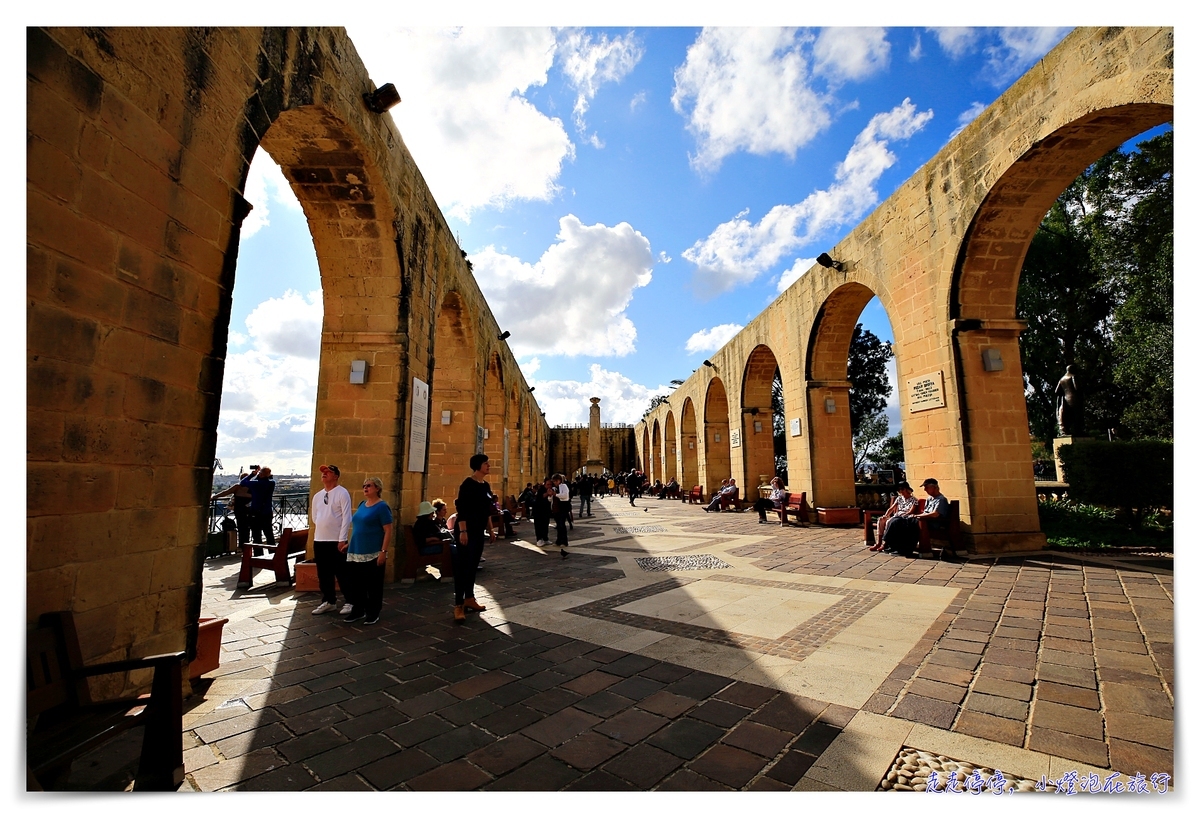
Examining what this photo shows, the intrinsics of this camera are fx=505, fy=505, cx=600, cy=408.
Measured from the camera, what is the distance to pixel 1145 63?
4.79 m

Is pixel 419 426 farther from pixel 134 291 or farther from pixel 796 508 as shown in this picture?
pixel 796 508

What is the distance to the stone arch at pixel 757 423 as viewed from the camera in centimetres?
1530

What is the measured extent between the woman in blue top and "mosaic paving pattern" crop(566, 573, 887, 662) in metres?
1.75

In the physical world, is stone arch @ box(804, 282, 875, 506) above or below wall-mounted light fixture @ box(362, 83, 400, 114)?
below

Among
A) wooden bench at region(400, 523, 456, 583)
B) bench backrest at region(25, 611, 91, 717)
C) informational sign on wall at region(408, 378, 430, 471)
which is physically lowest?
wooden bench at region(400, 523, 456, 583)

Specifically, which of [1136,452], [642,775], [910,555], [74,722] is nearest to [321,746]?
[74,722]

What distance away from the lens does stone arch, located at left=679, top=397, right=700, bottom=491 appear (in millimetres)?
23906

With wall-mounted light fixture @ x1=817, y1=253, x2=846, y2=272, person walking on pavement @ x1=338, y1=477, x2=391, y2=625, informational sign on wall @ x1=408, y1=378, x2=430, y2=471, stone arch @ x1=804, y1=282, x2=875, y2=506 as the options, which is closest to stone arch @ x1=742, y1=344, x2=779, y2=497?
stone arch @ x1=804, y1=282, x2=875, y2=506

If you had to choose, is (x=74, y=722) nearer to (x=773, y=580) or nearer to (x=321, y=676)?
(x=321, y=676)

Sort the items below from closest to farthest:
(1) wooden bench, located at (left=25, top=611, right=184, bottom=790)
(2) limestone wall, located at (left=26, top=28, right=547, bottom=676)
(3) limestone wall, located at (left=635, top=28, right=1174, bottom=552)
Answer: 1. (1) wooden bench, located at (left=25, top=611, right=184, bottom=790)
2. (2) limestone wall, located at (left=26, top=28, right=547, bottom=676)
3. (3) limestone wall, located at (left=635, top=28, right=1174, bottom=552)

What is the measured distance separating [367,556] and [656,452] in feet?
92.5

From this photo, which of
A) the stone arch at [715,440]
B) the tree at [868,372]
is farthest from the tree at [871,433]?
the stone arch at [715,440]

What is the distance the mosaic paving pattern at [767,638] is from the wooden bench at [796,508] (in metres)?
6.44

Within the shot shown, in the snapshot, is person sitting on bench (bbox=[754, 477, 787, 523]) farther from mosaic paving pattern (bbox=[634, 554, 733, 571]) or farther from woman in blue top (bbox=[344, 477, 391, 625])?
woman in blue top (bbox=[344, 477, 391, 625])
